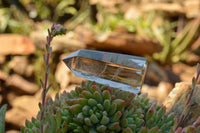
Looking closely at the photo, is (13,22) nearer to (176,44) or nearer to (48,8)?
(48,8)

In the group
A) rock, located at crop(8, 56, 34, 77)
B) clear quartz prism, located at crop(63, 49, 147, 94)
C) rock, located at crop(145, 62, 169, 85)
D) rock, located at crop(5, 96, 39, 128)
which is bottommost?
rock, located at crop(5, 96, 39, 128)

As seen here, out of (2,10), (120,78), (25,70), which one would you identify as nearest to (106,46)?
(25,70)

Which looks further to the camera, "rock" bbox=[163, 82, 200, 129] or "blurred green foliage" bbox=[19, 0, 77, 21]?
"blurred green foliage" bbox=[19, 0, 77, 21]

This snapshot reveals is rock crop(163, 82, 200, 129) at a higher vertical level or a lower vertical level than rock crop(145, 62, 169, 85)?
higher

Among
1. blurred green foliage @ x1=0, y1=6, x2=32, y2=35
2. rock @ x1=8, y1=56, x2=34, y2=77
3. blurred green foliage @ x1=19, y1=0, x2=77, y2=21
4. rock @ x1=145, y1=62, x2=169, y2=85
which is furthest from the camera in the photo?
blurred green foliage @ x1=19, y1=0, x2=77, y2=21

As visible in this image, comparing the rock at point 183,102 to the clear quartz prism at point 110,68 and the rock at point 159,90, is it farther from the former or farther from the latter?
the rock at point 159,90

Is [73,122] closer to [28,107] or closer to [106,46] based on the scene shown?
[106,46]

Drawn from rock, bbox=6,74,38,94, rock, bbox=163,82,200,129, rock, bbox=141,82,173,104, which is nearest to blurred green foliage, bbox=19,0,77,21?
rock, bbox=6,74,38,94

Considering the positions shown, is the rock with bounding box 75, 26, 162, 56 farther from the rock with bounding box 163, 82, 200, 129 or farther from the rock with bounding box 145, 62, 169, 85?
the rock with bounding box 163, 82, 200, 129

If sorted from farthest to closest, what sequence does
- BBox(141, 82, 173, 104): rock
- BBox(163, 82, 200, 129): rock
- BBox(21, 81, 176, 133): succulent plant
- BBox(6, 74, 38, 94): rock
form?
BBox(6, 74, 38, 94): rock, BBox(141, 82, 173, 104): rock, BBox(163, 82, 200, 129): rock, BBox(21, 81, 176, 133): succulent plant
